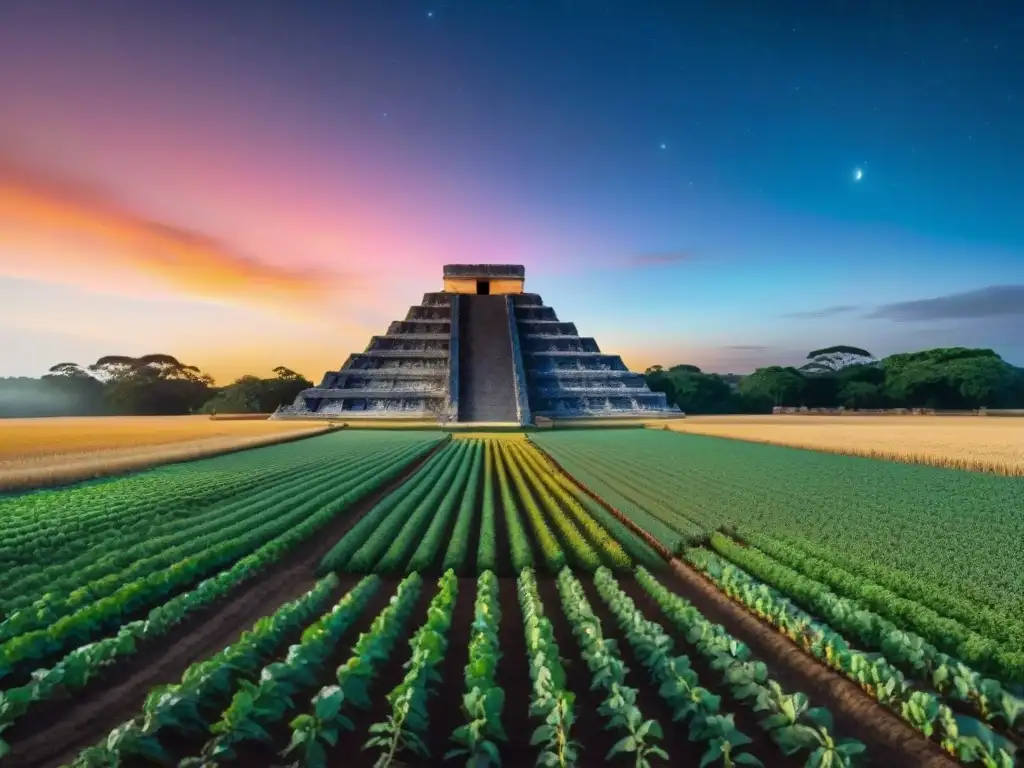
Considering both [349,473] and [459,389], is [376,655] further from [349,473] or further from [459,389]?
[459,389]

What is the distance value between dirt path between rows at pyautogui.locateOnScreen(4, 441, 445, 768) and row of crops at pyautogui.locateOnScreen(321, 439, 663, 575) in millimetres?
1239

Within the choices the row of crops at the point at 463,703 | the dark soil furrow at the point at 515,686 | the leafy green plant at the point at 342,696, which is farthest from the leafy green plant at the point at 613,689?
the leafy green plant at the point at 342,696

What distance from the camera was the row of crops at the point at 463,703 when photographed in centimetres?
507

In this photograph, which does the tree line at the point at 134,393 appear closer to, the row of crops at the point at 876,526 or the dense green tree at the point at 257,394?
the dense green tree at the point at 257,394

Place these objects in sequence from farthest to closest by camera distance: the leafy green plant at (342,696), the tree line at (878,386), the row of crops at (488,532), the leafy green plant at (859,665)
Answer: the tree line at (878,386) → the row of crops at (488,532) → the leafy green plant at (859,665) → the leafy green plant at (342,696)

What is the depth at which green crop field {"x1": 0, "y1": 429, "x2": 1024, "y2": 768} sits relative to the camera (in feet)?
17.8

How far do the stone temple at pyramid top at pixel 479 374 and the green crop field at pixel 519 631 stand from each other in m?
40.3

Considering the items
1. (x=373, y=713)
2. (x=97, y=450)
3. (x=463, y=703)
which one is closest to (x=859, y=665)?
(x=463, y=703)

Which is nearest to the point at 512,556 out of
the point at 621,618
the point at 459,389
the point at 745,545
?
the point at 621,618

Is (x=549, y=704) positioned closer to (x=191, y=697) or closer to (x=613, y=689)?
(x=613, y=689)

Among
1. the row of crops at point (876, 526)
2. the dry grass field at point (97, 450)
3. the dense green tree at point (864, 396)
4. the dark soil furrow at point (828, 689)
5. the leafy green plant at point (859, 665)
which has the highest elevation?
the dense green tree at point (864, 396)

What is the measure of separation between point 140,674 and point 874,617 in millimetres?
9699

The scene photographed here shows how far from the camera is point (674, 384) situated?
9412 cm

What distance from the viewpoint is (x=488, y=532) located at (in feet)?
42.8
